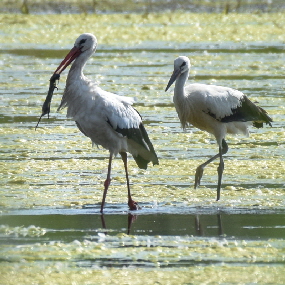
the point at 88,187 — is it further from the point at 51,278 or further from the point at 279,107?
the point at 279,107

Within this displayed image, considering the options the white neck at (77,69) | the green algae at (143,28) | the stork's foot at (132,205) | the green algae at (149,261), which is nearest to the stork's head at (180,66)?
the white neck at (77,69)

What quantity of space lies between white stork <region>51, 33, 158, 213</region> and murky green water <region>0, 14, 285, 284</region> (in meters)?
0.46

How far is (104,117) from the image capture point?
7820 mm

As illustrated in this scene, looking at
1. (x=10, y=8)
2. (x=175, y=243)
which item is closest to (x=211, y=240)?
(x=175, y=243)

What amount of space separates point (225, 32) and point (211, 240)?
1575cm

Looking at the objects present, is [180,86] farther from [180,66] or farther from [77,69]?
[77,69]

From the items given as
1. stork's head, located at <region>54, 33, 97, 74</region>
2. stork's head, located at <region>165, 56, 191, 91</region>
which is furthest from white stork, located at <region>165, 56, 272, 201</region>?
stork's head, located at <region>54, 33, 97, 74</region>

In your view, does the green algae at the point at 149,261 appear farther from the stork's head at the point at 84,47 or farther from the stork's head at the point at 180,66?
the stork's head at the point at 180,66

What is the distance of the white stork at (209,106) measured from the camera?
8789mm

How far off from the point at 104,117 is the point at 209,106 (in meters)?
1.40

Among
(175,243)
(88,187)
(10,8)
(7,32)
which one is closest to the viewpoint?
(175,243)

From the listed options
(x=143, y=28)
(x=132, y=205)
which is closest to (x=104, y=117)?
(x=132, y=205)

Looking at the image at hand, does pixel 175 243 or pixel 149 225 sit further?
pixel 149 225

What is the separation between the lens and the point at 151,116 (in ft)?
39.9
